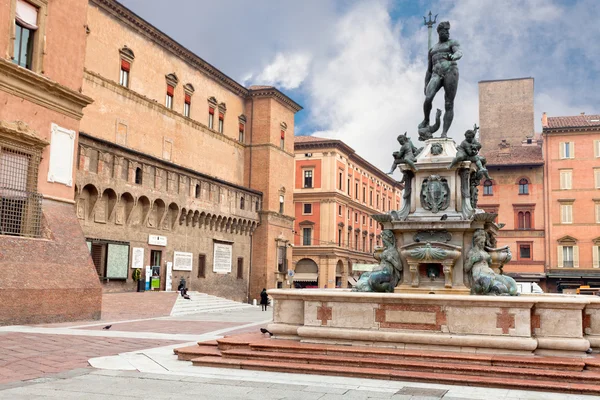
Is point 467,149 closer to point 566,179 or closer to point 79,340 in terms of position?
point 79,340

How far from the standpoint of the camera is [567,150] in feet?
187

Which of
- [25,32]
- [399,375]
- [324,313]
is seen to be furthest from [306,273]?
[399,375]

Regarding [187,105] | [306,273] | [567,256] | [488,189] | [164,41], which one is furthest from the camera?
[306,273]

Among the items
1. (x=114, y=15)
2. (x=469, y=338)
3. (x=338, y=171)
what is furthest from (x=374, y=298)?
(x=338, y=171)

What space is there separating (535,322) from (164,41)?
35430 mm

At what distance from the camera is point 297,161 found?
221 feet

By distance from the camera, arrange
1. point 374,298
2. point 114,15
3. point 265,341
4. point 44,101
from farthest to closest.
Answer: point 114,15 < point 44,101 < point 265,341 < point 374,298

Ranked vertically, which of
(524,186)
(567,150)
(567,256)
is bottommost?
(567,256)

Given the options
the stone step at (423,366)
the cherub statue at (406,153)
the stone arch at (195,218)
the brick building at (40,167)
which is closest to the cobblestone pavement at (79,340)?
the brick building at (40,167)

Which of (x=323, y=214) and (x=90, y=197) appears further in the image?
(x=323, y=214)

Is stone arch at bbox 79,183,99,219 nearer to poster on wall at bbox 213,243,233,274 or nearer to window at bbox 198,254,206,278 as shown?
window at bbox 198,254,206,278

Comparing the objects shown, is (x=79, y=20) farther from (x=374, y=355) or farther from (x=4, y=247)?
(x=374, y=355)

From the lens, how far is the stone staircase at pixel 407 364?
8.63 meters

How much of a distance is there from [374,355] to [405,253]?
11.8 ft
